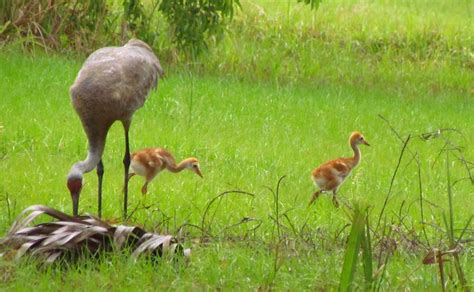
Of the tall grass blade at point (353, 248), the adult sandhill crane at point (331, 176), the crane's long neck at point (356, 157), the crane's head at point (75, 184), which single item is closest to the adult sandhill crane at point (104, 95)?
the crane's head at point (75, 184)

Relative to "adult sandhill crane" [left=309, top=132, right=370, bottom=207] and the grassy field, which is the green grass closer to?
the grassy field

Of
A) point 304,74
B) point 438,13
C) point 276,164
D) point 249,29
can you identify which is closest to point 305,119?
point 276,164

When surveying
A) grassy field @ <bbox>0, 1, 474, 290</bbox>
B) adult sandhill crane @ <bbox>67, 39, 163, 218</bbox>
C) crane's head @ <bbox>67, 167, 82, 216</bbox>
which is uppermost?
adult sandhill crane @ <bbox>67, 39, 163, 218</bbox>

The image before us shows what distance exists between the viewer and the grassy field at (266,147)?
20.9ft

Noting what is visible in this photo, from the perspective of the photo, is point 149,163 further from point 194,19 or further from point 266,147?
point 194,19

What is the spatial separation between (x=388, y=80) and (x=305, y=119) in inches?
159

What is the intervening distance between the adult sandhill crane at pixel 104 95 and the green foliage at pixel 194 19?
19.4 ft

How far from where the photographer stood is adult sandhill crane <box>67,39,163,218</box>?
834cm

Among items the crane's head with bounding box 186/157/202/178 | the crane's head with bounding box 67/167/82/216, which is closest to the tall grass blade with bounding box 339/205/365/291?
the crane's head with bounding box 67/167/82/216

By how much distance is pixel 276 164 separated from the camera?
1023 centimetres

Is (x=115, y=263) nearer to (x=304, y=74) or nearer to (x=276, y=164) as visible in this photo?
(x=276, y=164)

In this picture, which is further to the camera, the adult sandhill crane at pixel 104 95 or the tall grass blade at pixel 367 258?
the adult sandhill crane at pixel 104 95

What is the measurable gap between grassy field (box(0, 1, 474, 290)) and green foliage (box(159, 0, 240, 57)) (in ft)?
1.36

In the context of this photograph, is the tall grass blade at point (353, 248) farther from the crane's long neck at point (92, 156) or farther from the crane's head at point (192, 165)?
the crane's head at point (192, 165)
